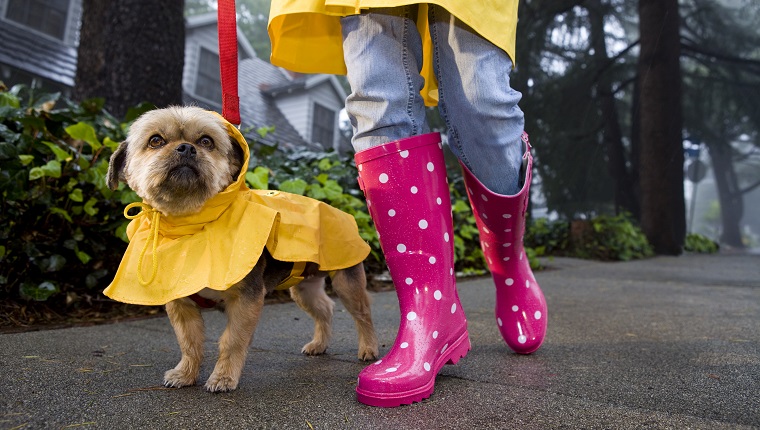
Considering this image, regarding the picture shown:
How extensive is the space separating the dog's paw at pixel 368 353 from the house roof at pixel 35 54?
11.1m

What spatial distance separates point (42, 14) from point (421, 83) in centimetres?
1380

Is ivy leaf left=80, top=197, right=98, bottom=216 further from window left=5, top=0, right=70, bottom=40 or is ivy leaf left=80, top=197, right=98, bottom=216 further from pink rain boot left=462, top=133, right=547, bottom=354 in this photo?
window left=5, top=0, right=70, bottom=40

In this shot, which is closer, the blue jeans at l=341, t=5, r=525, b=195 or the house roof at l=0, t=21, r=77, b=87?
the blue jeans at l=341, t=5, r=525, b=195

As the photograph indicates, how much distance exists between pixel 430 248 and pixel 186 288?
0.80 m

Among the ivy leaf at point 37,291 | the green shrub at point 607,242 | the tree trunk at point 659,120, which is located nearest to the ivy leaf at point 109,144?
the ivy leaf at point 37,291

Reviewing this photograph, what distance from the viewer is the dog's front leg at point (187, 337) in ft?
6.01

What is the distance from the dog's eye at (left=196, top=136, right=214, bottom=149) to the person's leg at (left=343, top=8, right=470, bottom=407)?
0.58m

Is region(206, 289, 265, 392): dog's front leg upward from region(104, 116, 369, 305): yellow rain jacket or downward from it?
downward

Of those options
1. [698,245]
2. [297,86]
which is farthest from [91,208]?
[698,245]

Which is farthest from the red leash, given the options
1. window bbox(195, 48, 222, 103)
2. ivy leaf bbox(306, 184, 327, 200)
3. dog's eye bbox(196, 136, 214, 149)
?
window bbox(195, 48, 222, 103)

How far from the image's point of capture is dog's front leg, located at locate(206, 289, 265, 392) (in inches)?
69.6

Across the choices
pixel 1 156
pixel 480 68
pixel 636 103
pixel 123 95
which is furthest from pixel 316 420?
pixel 636 103

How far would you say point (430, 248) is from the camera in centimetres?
182

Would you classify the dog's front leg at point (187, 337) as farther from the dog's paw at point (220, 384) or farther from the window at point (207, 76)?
the window at point (207, 76)
